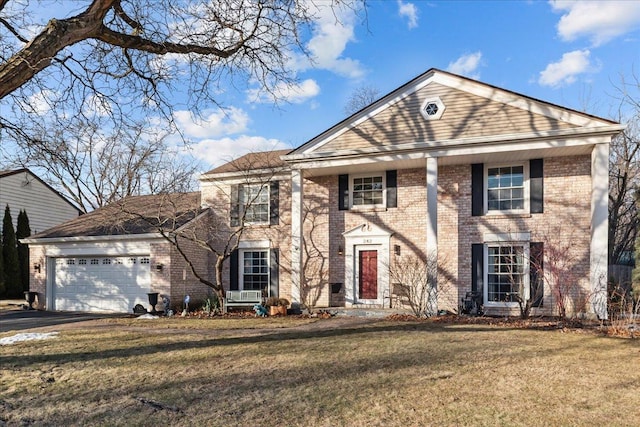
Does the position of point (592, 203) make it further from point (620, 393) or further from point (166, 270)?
point (166, 270)

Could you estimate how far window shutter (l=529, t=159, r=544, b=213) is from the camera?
12.9 metres

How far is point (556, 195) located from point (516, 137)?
92.6 inches

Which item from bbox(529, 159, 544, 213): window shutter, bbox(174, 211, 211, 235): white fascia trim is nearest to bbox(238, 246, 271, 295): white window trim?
bbox(174, 211, 211, 235): white fascia trim

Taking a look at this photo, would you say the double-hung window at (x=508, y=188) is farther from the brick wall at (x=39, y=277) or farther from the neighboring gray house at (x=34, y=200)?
the neighboring gray house at (x=34, y=200)

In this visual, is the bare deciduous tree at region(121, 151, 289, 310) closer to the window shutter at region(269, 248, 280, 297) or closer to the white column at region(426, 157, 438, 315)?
the window shutter at region(269, 248, 280, 297)

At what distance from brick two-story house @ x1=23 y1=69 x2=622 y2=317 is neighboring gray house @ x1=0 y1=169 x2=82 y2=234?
50.5 ft

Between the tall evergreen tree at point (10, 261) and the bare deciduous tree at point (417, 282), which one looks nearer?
the bare deciduous tree at point (417, 282)

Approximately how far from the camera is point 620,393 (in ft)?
17.8

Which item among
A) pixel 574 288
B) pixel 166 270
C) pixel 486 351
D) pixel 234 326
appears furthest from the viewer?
pixel 166 270

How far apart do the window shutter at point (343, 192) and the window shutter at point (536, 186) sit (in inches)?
222

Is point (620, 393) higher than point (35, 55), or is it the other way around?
point (35, 55)

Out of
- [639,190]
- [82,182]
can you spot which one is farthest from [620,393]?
[82,182]

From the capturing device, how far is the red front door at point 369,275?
14.6 meters

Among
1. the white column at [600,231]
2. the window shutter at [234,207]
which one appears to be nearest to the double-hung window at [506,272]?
the white column at [600,231]
